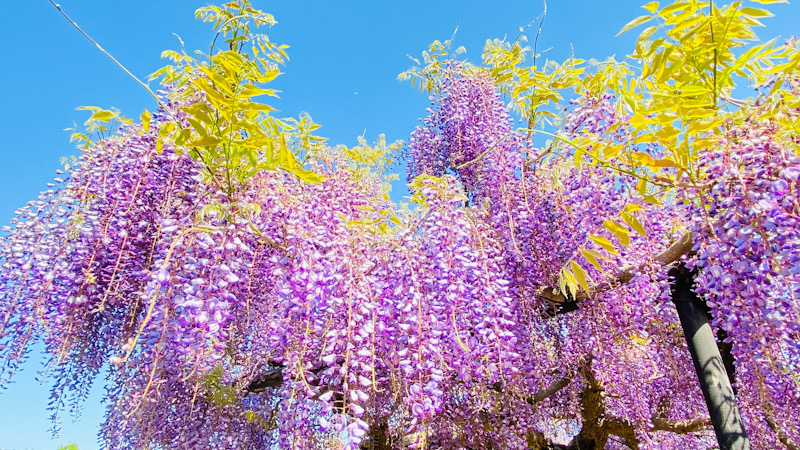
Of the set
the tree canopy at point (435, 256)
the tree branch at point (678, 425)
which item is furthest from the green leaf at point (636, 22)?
the tree branch at point (678, 425)

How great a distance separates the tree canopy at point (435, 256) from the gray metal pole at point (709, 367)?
17 centimetres

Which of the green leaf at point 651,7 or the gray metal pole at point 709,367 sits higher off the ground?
the green leaf at point 651,7

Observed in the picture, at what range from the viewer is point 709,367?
9.96 feet

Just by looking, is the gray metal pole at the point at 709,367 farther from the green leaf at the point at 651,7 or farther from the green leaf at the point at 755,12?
the green leaf at the point at 651,7

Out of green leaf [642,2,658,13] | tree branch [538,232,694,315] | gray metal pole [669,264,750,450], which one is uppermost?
green leaf [642,2,658,13]

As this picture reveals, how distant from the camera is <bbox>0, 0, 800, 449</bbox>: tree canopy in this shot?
6.13 feet

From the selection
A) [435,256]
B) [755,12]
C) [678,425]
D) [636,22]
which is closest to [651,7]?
[636,22]

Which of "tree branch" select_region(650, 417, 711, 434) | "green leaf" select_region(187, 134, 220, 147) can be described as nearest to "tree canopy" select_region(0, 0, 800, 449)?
"green leaf" select_region(187, 134, 220, 147)

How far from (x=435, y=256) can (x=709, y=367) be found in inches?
78.8

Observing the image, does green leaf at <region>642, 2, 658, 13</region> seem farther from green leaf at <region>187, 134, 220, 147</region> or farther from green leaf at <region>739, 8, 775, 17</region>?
green leaf at <region>187, 134, 220, 147</region>

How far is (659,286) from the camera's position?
2893 millimetres

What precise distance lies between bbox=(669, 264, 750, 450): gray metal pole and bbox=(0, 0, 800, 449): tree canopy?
17 cm

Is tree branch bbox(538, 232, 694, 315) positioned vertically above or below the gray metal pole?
above

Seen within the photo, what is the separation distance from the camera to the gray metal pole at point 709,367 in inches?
110
